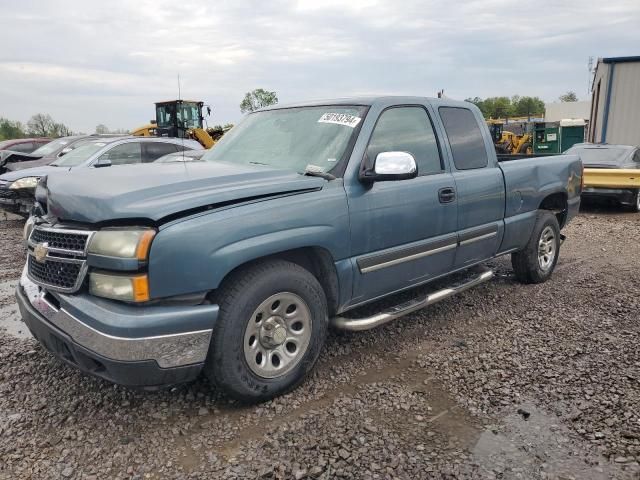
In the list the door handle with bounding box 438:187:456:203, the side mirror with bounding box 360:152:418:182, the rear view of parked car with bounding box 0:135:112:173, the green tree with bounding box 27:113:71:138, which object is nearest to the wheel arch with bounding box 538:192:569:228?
the door handle with bounding box 438:187:456:203

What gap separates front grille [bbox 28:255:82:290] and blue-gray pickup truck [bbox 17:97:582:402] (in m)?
0.01

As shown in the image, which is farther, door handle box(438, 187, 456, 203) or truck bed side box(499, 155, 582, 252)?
truck bed side box(499, 155, 582, 252)

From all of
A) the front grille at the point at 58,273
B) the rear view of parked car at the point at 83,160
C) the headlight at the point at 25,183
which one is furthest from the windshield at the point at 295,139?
the headlight at the point at 25,183

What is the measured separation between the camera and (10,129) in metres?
51.5

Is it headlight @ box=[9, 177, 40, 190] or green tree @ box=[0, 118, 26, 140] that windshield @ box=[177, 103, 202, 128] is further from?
green tree @ box=[0, 118, 26, 140]

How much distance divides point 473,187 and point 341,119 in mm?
1364

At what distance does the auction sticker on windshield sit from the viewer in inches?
148

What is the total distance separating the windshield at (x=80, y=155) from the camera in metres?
9.23

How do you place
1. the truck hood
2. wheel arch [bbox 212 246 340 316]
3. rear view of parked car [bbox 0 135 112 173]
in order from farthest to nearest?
rear view of parked car [bbox 0 135 112 173] < wheel arch [bbox 212 246 340 316] < the truck hood

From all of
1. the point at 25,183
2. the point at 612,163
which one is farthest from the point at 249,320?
the point at 612,163

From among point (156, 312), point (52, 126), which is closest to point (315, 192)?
point (156, 312)

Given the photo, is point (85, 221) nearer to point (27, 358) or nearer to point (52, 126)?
point (27, 358)

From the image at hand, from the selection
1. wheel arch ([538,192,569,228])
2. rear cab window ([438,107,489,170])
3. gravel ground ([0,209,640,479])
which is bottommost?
gravel ground ([0,209,640,479])

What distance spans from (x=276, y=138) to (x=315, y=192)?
0.95 m
